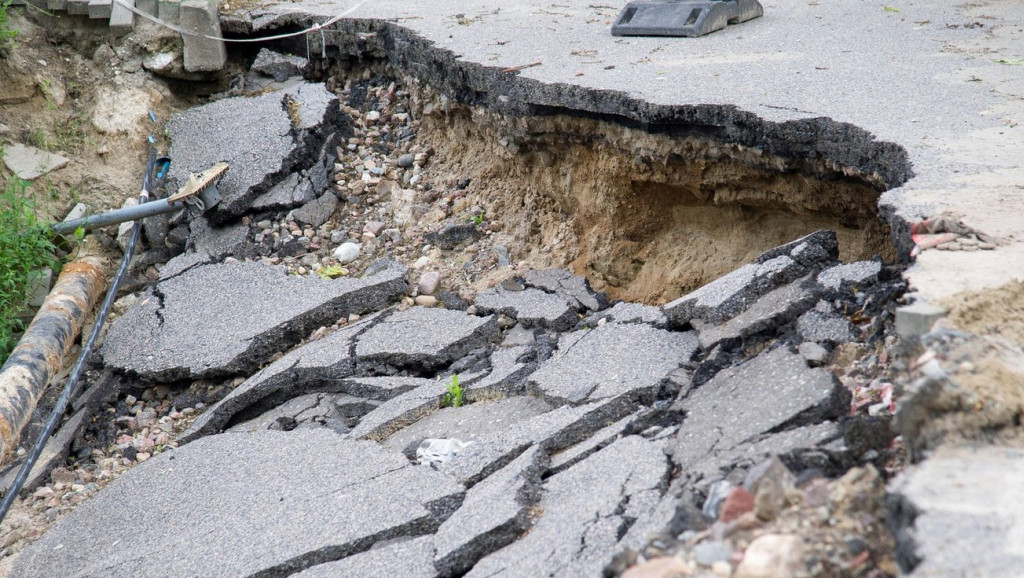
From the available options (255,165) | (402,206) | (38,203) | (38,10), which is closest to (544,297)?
(402,206)

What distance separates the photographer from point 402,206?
5.23m

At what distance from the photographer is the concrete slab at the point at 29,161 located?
18.3 ft

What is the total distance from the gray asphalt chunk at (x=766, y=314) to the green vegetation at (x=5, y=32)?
206 inches

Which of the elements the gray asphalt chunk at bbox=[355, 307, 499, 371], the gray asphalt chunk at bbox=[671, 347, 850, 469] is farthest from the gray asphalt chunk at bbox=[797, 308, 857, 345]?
the gray asphalt chunk at bbox=[355, 307, 499, 371]

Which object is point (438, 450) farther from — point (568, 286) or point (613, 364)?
point (568, 286)

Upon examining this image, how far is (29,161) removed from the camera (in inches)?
222

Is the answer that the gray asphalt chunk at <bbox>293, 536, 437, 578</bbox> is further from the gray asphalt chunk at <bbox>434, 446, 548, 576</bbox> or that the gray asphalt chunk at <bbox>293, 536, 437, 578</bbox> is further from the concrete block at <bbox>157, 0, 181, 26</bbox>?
the concrete block at <bbox>157, 0, 181, 26</bbox>

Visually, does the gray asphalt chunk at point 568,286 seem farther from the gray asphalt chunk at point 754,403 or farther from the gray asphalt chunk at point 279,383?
the gray asphalt chunk at point 754,403

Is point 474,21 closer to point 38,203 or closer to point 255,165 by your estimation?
point 255,165

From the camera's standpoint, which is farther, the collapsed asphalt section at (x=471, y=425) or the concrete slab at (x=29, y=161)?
the concrete slab at (x=29, y=161)

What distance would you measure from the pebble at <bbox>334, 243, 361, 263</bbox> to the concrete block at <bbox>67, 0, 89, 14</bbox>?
2814mm

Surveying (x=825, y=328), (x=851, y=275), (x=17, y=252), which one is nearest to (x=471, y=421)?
(x=825, y=328)

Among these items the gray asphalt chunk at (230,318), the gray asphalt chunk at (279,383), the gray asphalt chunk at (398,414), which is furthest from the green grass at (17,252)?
the gray asphalt chunk at (398,414)

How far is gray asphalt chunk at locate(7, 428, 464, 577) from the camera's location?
2.85 m
